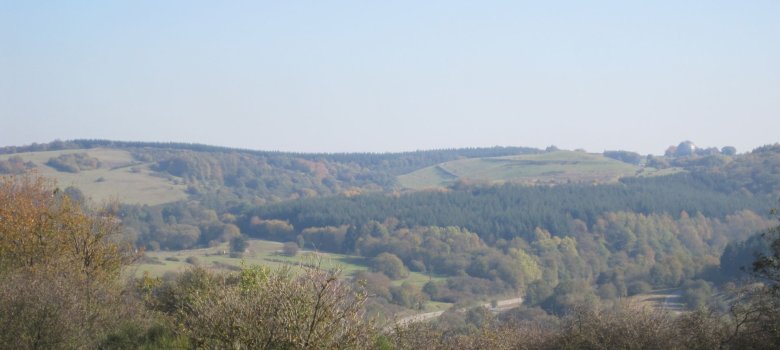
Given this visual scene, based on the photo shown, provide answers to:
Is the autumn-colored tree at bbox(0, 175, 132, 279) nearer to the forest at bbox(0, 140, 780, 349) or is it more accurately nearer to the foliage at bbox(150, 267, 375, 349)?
the forest at bbox(0, 140, 780, 349)

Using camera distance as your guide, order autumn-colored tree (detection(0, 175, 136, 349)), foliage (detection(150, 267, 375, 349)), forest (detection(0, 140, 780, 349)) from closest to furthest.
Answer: foliage (detection(150, 267, 375, 349)), forest (detection(0, 140, 780, 349)), autumn-colored tree (detection(0, 175, 136, 349))

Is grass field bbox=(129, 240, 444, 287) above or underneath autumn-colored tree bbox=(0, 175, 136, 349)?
underneath

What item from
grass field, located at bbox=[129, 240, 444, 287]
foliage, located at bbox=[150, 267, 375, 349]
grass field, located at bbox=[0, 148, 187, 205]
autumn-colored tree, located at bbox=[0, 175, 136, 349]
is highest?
foliage, located at bbox=[150, 267, 375, 349]

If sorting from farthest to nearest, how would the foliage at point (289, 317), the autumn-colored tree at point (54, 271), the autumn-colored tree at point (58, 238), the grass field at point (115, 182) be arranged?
the grass field at point (115, 182) → the autumn-colored tree at point (58, 238) → the autumn-colored tree at point (54, 271) → the foliage at point (289, 317)

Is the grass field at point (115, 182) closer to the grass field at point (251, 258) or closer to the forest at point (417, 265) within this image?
the forest at point (417, 265)

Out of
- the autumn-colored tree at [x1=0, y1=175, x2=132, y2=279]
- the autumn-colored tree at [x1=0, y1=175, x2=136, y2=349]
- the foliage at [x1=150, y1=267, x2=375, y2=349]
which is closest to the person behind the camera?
the foliage at [x1=150, y1=267, x2=375, y2=349]

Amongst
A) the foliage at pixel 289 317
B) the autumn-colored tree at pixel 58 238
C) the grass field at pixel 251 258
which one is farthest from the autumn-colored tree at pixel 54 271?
the grass field at pixel 251 258

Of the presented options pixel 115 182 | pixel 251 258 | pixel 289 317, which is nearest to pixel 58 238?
pixel 289 317

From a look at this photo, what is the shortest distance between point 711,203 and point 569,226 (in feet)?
88.6

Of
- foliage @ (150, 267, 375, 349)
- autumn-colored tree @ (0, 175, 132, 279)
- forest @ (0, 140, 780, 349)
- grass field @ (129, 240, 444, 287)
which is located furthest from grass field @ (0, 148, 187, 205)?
foliage @ (150, 267, 375, 349)

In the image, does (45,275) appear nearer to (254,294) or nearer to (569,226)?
(254,294)

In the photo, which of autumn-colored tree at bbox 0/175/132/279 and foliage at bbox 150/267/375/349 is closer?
foliage at bbox 150/267/375/349

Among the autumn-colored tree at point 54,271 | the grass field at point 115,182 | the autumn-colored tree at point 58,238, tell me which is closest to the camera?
the autumn-colored tree at point 54,271

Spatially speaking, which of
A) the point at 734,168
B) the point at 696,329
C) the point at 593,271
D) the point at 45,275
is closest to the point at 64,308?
the point at 45,275
